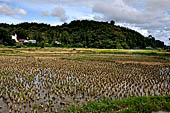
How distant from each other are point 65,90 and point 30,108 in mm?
3185

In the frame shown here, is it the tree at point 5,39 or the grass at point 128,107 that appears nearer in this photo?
the grass at point 128,107

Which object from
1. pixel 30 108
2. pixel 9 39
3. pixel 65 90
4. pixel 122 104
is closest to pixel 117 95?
pixel 122 104

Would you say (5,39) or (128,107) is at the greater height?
(5,39)

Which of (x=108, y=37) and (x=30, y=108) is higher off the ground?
(x=108, y=37)

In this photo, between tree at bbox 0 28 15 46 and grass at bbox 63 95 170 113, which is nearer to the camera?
grass at bbox 63 95 170 113

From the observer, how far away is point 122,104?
7.90 m

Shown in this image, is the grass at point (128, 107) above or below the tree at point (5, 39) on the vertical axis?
below

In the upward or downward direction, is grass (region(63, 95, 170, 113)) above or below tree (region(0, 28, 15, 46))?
below

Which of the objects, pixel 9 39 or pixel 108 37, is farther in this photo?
pixel 108 37

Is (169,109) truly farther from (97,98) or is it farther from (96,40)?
(96,40)

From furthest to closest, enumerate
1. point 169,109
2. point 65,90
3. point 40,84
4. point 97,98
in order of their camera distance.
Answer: point 40,84 → point 65,90 → point 97,98 → point 169,109

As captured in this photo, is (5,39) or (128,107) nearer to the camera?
(128,107)

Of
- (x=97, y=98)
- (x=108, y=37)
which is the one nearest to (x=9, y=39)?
(x=108, y=37)

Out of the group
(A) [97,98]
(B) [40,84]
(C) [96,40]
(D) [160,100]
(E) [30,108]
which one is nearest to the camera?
(E) [30,108]
